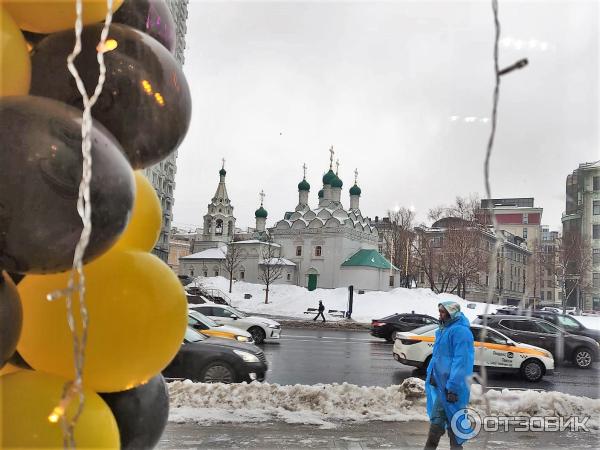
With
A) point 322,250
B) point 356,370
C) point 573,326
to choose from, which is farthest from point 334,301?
point 356,370

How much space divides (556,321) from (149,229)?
15260mm

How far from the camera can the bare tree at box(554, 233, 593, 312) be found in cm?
1206

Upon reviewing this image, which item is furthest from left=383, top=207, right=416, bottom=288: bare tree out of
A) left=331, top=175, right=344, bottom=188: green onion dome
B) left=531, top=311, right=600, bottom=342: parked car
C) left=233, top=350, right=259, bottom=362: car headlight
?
left=233, top=350, right=259, bottom=362: car headlight

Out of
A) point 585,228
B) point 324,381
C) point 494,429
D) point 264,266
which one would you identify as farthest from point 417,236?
point 494,429

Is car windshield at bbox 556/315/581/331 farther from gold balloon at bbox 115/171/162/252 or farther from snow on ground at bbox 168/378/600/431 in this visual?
gold balloon at bbox 115/171/162/252

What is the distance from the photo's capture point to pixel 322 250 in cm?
4300

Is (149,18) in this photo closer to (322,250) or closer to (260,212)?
(322,250)

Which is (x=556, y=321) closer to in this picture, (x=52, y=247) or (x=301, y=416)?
(x=301, y=416)

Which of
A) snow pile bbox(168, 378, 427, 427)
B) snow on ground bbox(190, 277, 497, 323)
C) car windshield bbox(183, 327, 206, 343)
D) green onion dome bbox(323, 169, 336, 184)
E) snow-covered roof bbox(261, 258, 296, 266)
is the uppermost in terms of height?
green onion dome bbox(323, 169, 336, 184)

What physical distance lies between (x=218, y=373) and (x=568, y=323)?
11.9 metres

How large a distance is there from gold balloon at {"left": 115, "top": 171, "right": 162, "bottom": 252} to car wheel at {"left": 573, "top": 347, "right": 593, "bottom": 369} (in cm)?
1281

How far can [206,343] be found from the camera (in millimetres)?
7098

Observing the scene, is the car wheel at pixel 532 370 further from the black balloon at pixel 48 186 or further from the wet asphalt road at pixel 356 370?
the black balloon at pixel 48 186

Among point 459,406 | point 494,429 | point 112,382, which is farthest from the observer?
point 494,429
